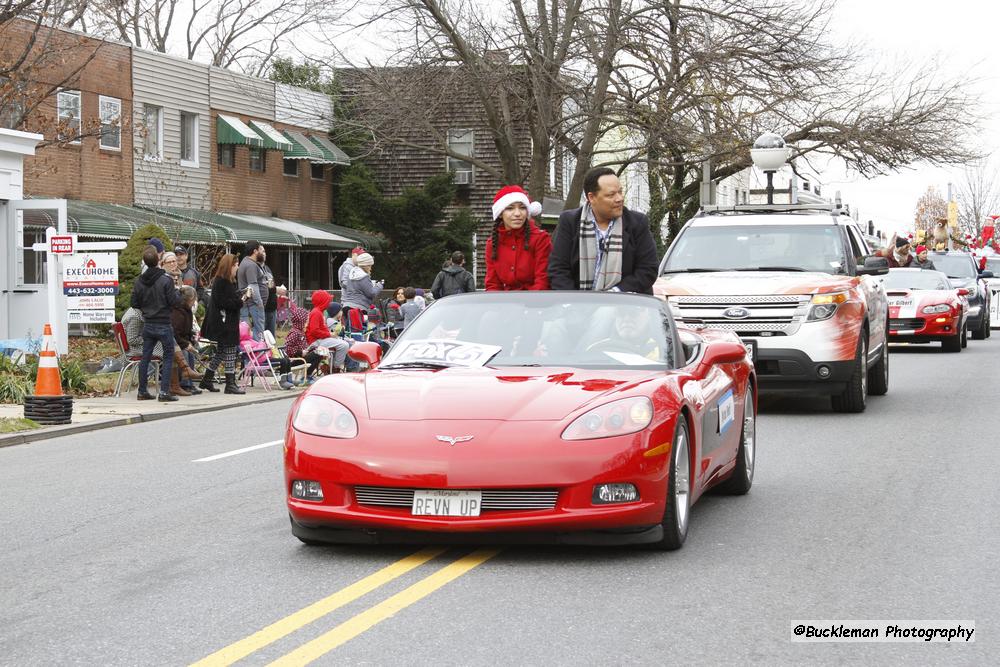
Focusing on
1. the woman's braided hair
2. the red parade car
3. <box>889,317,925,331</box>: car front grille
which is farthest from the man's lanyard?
<box>889,317,925,331</box>: car front grille

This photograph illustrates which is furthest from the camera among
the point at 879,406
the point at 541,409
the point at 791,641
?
the point at 879,406

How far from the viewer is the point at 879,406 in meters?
14.8

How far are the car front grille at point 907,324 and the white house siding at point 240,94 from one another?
62.2 feet

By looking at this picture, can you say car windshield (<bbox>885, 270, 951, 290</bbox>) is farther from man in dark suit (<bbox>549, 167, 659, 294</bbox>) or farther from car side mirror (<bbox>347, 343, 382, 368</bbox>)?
car side mirror (<bbox>347, 343, 382, 368</bbox>)

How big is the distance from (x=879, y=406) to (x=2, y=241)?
12.7 metres

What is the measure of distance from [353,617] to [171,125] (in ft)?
109

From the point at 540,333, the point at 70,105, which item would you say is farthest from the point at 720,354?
the point at 70,105

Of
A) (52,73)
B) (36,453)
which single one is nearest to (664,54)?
(52,73)

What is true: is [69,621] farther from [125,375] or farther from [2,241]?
[2,241]

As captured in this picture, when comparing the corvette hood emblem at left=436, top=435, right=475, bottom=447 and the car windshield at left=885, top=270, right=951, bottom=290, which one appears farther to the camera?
the car windshield at left=885, top=270, right=951, bottom=290

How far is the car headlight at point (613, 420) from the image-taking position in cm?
641

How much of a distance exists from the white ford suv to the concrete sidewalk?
5556 mm

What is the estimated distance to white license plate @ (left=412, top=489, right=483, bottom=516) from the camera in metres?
6.32

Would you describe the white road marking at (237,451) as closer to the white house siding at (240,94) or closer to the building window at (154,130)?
the building window at (154,130)
